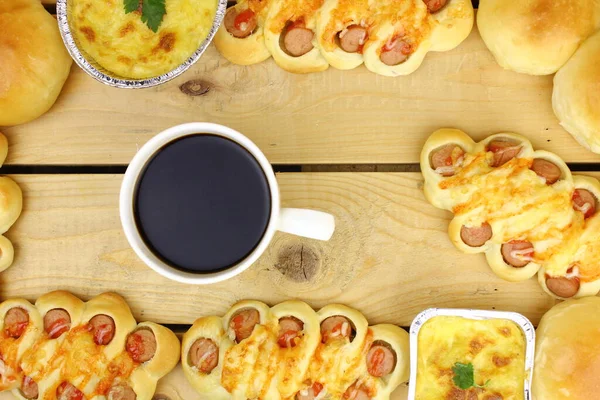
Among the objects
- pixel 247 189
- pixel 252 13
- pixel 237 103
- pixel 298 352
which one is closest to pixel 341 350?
pixel 298 352

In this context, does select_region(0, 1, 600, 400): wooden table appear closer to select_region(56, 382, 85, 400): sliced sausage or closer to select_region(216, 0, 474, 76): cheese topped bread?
select_region(216, 0, 474, 76): cheese topped bread

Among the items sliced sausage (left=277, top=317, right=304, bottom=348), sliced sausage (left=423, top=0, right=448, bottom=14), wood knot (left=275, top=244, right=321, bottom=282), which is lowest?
sliced sausage (left=277, top=317, right=304, bottom=348)

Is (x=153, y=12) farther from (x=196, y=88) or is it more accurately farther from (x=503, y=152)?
(x=503, y=152)

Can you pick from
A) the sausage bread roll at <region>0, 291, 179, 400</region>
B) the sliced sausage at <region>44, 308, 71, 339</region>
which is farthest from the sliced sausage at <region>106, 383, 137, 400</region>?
the sliced sausage at <region>44, 308, 71, 339</region>

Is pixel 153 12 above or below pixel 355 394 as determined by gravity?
above

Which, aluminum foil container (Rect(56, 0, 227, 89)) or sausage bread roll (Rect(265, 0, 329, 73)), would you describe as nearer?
aluminum foil container (Rect(56, 0, 227, 89))

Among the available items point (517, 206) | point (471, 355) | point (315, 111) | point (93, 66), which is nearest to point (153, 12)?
point (93, 66)
